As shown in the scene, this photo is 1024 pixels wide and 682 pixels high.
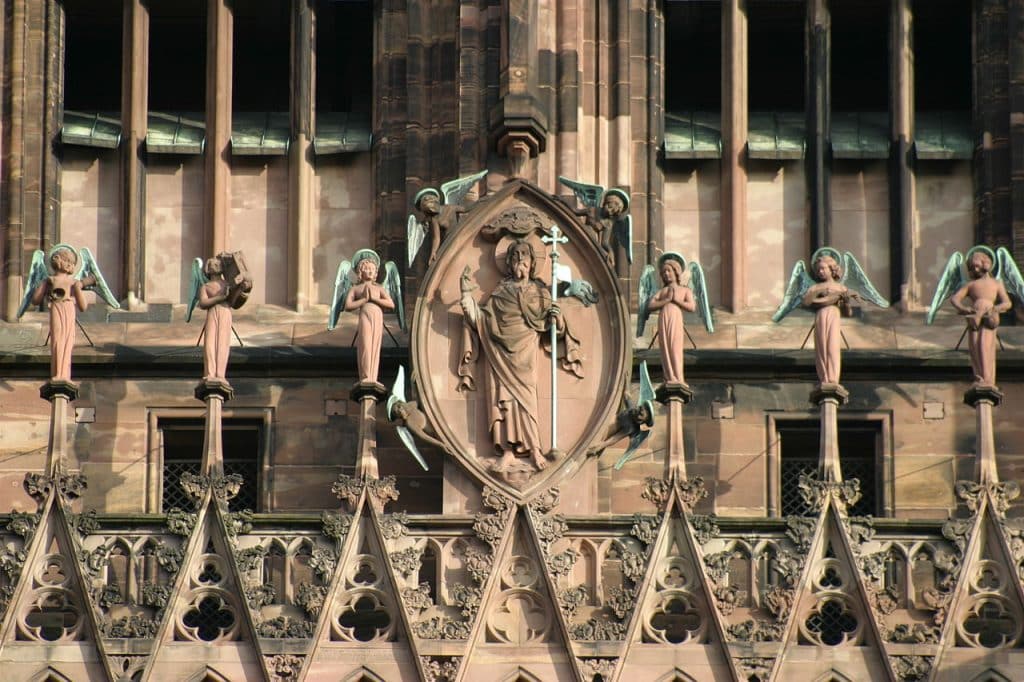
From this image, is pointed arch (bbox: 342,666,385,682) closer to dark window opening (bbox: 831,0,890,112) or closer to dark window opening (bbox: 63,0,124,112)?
dark window opening (bbox: 63,0,124,112)

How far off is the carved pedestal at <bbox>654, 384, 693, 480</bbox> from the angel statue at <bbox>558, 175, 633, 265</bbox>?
49.6 inches

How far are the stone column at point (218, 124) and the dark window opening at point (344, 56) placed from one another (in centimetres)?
73

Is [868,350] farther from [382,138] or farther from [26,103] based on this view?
[26,103]

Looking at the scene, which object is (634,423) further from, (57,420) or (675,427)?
(57,420)

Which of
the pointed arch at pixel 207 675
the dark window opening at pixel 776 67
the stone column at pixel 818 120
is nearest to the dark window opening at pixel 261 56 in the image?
the dark window opening at pixel 776 67

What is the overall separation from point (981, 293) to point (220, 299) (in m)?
5.25

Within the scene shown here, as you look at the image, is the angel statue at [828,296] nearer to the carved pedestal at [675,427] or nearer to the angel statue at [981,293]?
the angel statue at [981,293]

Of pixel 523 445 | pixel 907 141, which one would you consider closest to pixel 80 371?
pixel 523 445

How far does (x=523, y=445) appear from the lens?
34469 millimetres

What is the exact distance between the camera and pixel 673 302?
34625 millimetres

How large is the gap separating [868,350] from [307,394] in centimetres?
401

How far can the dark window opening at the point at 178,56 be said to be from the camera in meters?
37.4

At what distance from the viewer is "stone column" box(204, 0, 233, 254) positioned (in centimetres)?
3659

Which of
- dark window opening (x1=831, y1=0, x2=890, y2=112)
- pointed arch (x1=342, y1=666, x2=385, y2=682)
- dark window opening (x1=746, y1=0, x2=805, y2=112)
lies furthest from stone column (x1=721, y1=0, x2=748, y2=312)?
pointed arch (x1=342, y1=666, x2=385, y2=682)
